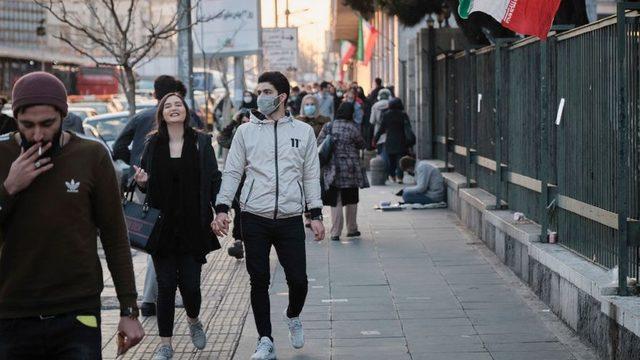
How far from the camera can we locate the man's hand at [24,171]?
14.7ft

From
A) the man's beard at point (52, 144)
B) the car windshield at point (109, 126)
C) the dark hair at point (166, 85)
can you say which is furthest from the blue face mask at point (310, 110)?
the man's beard at point (52, 144)

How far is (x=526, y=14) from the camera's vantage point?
923 cm

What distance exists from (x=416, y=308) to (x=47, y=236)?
5564 mm

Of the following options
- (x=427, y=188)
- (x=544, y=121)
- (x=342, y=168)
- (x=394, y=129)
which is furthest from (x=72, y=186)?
(x=394, y=129)

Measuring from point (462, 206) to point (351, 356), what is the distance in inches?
313

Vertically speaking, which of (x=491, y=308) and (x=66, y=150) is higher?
(x=66, y=150)

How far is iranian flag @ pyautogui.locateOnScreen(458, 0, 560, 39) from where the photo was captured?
30.0ft

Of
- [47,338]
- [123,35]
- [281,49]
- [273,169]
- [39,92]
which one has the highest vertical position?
[281,49]

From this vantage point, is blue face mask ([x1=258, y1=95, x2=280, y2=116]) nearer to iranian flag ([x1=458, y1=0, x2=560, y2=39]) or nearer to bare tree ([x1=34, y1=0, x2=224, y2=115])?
iranian flag ([x1=458, y1=0, x2=560, y2=39])

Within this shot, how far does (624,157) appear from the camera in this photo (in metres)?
7.50

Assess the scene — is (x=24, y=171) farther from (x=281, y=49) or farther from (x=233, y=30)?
(x=281, y=49)

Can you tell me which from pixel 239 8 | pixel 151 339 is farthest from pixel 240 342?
pixel 239 8

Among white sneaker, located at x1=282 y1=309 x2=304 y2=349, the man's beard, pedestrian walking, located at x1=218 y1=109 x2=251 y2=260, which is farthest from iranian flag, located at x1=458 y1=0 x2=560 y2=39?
the man's beard

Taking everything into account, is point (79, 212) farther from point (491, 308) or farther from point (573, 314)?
point (491, 308)
